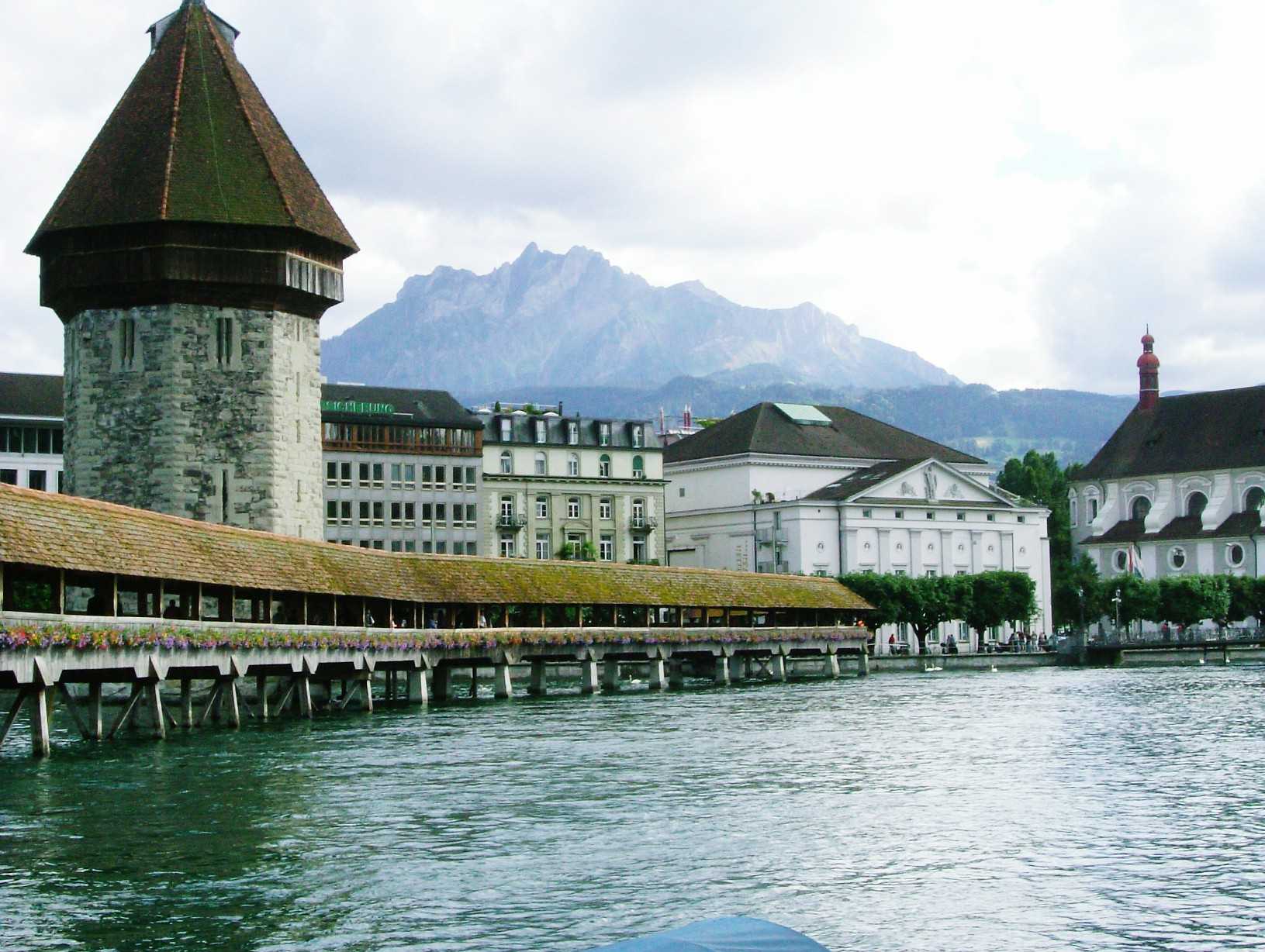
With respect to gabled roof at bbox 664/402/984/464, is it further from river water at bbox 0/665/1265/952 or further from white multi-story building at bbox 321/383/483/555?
river water at bbox 0/665/1265/952

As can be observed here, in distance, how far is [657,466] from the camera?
111938mm

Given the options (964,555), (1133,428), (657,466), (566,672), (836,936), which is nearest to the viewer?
(836,936)

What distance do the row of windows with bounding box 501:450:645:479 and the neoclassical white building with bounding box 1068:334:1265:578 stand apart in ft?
123

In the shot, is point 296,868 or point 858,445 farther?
point 858,445

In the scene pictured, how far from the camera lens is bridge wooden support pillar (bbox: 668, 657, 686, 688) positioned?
72.4 metres

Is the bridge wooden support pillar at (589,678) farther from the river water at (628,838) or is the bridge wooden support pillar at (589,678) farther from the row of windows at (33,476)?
the row of windows at (33,476)

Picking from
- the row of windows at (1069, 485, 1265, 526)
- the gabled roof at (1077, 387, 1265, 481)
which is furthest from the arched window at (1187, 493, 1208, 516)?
the gabled roof at (1077, 387, 1265, 481)

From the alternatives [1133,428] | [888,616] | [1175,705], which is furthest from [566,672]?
[1133,428]

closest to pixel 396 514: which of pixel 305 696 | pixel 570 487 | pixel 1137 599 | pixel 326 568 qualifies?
pixel 570 487

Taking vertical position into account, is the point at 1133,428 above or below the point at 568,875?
above

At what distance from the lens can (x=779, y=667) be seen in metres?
79.0

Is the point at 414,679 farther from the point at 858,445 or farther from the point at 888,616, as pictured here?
the point at 858,445

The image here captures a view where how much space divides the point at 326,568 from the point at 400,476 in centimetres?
4661

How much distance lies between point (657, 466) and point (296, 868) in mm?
89489
